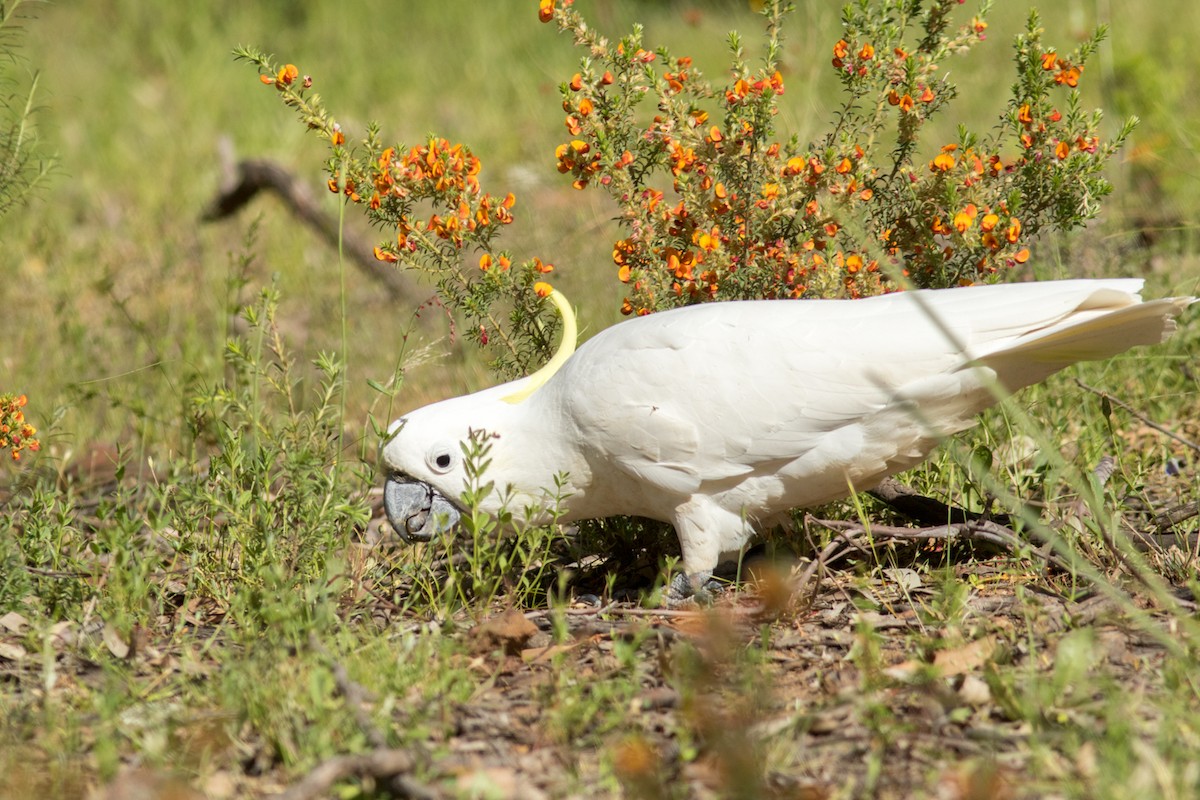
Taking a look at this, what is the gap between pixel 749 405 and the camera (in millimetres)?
2477

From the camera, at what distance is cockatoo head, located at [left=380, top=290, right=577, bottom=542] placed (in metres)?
2.67

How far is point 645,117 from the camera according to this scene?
5781mm

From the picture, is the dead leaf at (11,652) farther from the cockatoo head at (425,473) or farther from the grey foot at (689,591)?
the grey foot at (689,591)

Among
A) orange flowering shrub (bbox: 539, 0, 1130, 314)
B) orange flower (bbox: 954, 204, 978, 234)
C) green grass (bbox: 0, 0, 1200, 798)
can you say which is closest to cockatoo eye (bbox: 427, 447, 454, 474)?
green grass (bbox: 0, 0, 1200, 798)

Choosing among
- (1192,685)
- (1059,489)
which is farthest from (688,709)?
(1059,489)

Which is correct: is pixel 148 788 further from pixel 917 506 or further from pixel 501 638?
pixel 917 506

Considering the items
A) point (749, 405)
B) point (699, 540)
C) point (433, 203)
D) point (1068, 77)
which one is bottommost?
point (699, 540)

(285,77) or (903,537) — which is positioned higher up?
(285,77)

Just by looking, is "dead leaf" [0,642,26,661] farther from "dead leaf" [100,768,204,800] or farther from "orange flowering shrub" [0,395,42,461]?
"dead leaf" [100,768,204,800]

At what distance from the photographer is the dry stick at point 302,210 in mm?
5430

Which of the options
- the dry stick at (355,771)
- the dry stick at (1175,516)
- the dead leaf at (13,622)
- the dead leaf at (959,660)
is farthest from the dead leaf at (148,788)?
the dry stick at (1175,516)

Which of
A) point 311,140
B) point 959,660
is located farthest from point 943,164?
point 311,140

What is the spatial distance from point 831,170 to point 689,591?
40.2 inches

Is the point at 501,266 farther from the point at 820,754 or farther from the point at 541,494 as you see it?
the point at 820,754
